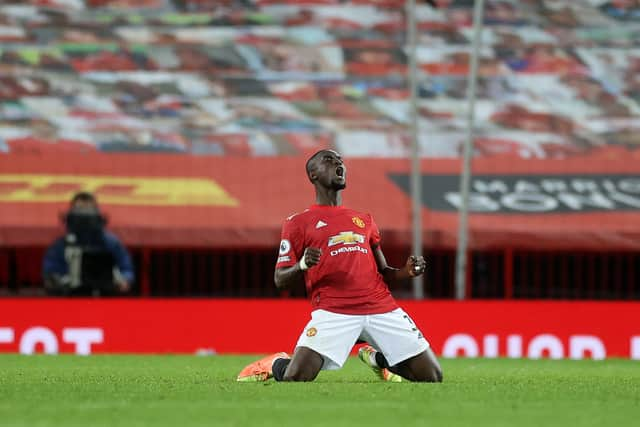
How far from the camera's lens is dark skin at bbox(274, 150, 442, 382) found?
382 inches

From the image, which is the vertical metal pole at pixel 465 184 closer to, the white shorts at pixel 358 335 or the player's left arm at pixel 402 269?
the player's left arm at pixel 402 269

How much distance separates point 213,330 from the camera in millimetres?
16812

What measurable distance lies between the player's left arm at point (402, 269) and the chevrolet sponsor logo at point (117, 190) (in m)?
8.74

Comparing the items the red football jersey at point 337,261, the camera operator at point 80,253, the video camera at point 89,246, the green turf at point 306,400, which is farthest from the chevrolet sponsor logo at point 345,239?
the video camera at point 89,246

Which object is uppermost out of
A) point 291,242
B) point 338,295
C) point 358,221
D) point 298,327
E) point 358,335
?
point 358,221

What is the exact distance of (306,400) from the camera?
837 cm

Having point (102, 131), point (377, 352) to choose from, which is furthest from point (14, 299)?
point (377, 352)

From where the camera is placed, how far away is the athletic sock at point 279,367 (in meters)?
10.0

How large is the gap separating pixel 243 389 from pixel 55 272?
8.28m

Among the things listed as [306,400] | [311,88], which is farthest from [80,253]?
[306,400]

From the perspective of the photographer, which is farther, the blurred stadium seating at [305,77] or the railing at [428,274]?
the blurred stadium seating at [305,77]

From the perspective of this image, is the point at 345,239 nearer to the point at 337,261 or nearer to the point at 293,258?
the point at 337,261

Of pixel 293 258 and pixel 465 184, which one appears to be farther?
pixel 465 184

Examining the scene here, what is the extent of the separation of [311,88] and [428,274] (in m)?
3.59
